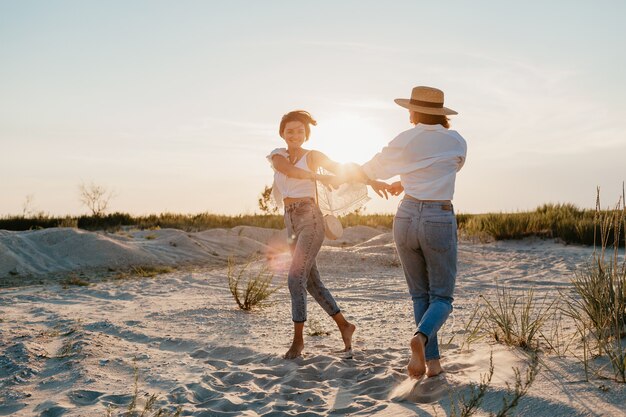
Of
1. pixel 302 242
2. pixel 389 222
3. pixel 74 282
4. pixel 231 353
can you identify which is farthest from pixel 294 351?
pixel 389 222

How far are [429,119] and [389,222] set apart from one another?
18144mm

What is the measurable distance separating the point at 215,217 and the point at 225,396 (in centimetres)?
1833

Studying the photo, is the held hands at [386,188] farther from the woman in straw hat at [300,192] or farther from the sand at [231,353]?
the sand at [231,353]

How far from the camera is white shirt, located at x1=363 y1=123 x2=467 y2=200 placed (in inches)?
157

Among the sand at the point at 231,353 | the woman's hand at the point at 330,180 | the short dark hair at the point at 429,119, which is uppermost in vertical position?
the short dark hair at the point at 429,119

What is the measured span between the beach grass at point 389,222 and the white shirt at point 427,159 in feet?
33.3

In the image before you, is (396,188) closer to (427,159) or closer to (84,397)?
(427,159)

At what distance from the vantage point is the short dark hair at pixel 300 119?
5.08 metres

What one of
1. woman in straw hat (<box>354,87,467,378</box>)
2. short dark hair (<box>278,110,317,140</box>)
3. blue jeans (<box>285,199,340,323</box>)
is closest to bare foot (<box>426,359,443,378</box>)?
woman in straw hat (<box>354,87,467,378</box>)

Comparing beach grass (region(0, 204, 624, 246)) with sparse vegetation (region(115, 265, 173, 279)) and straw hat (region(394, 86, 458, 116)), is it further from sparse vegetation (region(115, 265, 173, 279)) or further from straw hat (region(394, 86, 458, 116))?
straw hat (region(394, 86, 458, 116))

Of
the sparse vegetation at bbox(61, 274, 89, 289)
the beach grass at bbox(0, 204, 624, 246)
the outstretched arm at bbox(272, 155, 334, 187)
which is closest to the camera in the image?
the outstretched arm at bbox(272, 155, 334, 187)

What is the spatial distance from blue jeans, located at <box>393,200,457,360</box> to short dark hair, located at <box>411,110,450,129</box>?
52cm

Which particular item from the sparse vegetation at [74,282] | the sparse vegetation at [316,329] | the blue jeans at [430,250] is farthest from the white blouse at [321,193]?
the sparse vegetation at [74,282]

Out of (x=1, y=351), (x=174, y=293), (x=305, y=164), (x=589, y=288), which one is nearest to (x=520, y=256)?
(x=174, y=293)
